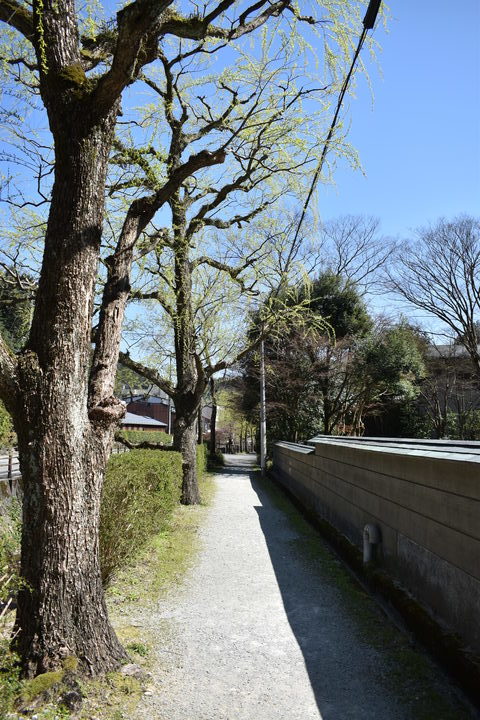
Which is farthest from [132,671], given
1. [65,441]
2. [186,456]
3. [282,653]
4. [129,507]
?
[186,456]

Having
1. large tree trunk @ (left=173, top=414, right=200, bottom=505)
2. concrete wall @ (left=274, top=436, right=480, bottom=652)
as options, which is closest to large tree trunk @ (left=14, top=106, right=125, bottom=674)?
concrete wall @ (left=274, top=436, right=480, bottom=652)

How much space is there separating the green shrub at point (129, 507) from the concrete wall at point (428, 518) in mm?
2669

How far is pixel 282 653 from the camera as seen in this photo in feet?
15.1

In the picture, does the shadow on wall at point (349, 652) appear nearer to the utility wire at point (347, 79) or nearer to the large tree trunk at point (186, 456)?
the utility wire at point (347, 79)

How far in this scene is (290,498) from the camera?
51.1ft

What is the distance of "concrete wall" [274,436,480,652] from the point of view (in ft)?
12.5

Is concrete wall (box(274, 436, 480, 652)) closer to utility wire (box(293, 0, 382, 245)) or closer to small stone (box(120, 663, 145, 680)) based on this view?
small stone (box(120, 663, 145, 680))

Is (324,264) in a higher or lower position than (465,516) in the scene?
higher

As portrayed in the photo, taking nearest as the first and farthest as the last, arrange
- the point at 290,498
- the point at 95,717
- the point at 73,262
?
the point at 95,717 < the point at 73,262 < the point at 290,498

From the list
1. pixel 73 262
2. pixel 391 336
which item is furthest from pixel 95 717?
pixel 391 336

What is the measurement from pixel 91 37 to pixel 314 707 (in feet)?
18.6

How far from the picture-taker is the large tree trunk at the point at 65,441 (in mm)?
3654

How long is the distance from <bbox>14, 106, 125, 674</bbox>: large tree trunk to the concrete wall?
7.81 ft

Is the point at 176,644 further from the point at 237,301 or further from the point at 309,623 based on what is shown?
the point at 237,301
